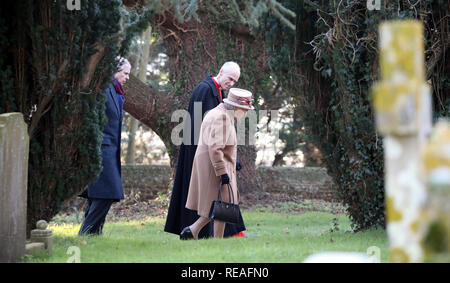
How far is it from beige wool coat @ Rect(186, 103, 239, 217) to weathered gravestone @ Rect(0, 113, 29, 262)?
2629mm

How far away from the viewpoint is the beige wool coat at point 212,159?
7430 millimetres

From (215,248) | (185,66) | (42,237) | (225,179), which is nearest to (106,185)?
(225,179)

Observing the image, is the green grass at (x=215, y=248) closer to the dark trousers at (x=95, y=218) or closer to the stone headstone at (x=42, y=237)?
the stone headstone at (x=42, y=237)

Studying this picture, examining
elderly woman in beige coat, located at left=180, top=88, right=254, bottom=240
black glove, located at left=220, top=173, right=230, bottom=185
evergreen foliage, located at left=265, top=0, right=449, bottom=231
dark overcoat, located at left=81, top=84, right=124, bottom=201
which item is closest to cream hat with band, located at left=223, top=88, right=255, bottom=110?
elderly woman in beige coat, located at left=180, top=88, right=254, bottom=240

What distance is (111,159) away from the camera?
27.8ft

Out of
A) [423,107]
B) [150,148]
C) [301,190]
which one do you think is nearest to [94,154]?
[423,107]

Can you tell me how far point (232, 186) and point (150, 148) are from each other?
1769 cm

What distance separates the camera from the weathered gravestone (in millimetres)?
5223

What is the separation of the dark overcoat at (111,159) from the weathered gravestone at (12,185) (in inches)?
109

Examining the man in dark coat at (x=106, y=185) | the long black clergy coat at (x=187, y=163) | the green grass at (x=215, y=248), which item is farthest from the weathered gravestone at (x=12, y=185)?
the long black clergy coat at (x=187, y=163)

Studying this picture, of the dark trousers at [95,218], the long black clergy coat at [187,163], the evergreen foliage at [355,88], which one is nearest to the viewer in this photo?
the evergreen foliage at [355,88]

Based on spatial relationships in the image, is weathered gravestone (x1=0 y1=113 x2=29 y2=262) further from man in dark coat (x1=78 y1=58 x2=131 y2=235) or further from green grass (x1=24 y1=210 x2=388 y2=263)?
A: man in dark coat (x1=78 y1=58 x2=131 y2=235)

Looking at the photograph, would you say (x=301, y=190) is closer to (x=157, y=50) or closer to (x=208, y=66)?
(x=208, y=66)

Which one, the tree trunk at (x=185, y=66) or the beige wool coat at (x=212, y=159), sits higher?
the tree trunk at (x=185, y=66)
